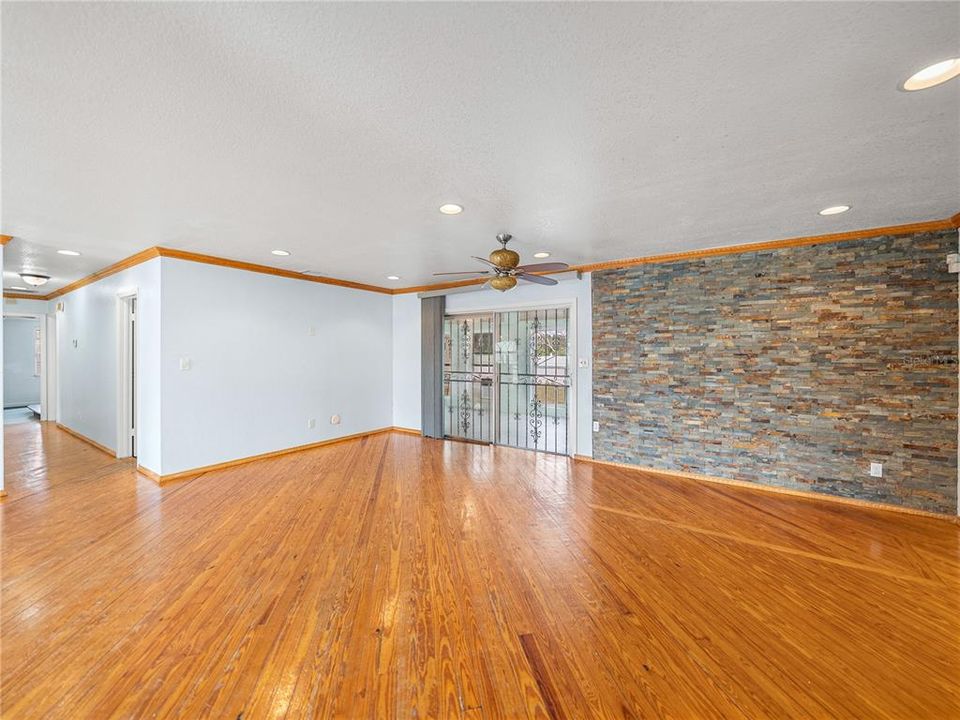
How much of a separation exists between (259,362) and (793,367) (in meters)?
5.87

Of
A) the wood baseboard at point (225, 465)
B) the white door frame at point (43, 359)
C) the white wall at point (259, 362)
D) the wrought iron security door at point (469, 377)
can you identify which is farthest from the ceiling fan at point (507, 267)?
the white door frame at point (43, 359)

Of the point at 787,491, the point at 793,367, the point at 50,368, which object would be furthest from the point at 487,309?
the point at 50,368

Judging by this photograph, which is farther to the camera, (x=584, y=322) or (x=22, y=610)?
(x=584, y=322)

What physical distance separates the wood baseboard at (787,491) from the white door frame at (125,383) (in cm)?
581

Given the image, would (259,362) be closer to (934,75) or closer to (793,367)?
(934,75)

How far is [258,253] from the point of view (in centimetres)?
429

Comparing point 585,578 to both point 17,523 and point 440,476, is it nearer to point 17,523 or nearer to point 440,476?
point 440,476

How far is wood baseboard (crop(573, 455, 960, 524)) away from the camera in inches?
131

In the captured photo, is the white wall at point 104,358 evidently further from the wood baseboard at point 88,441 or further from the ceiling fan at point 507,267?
the ceiling fan at point 507,267

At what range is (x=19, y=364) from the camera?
9.48 m

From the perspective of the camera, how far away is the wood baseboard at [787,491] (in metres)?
3.34

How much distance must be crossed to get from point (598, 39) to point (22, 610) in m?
3.76

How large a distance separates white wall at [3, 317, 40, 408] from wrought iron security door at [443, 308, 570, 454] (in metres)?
10.6

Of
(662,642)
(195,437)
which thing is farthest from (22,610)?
(662,642)
